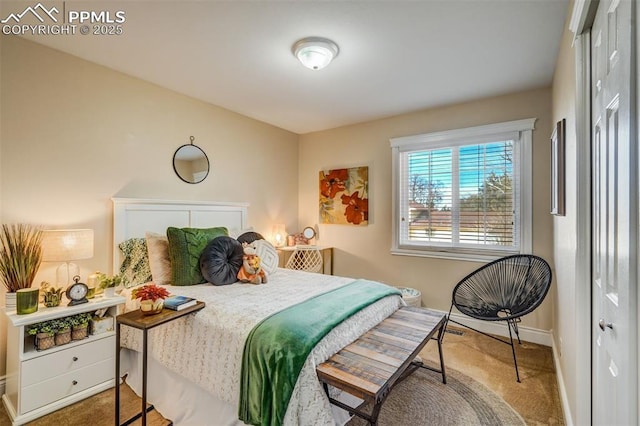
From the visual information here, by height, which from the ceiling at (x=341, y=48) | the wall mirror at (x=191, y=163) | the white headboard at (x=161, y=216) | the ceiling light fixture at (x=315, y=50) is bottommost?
the white headboard at (x=161, y=216)

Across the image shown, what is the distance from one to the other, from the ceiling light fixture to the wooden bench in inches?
77.0

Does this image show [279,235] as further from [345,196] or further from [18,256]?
[18,256]

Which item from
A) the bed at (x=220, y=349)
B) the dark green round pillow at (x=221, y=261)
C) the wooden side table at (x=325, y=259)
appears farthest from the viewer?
the wooden side table at (x=325, y=259)

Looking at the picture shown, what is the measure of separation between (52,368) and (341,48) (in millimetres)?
2960

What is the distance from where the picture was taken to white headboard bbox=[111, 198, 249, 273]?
2.64 m

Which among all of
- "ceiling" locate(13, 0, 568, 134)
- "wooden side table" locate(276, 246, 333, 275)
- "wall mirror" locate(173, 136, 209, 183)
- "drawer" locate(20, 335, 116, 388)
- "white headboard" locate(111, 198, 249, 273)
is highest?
"ceiling" locate(13, 0, 568, 134)

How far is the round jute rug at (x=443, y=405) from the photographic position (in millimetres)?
1858

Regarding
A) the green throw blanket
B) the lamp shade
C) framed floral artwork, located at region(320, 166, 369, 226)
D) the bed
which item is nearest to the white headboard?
the bed

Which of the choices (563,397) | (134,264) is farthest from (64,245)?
(563,397)

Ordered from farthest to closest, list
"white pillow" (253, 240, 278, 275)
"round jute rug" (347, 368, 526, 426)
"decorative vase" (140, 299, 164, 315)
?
1. "white pillow" (253, 240, 278, 275)
2. "round jute rug" (347, 368, 526, 426)
3. "decorative vase" (140, 299, 164, 315)

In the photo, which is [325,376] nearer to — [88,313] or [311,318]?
[311,318]

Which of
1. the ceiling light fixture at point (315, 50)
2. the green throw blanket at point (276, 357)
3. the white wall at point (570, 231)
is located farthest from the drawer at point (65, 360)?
the white wall at point (570, 231)

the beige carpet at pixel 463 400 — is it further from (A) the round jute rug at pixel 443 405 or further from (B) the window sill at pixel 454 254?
(B) the window sill at pixel 454 254

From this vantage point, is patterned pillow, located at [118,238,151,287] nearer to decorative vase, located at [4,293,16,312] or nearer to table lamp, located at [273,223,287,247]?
decorative vase, located at [4,293,16,312]
